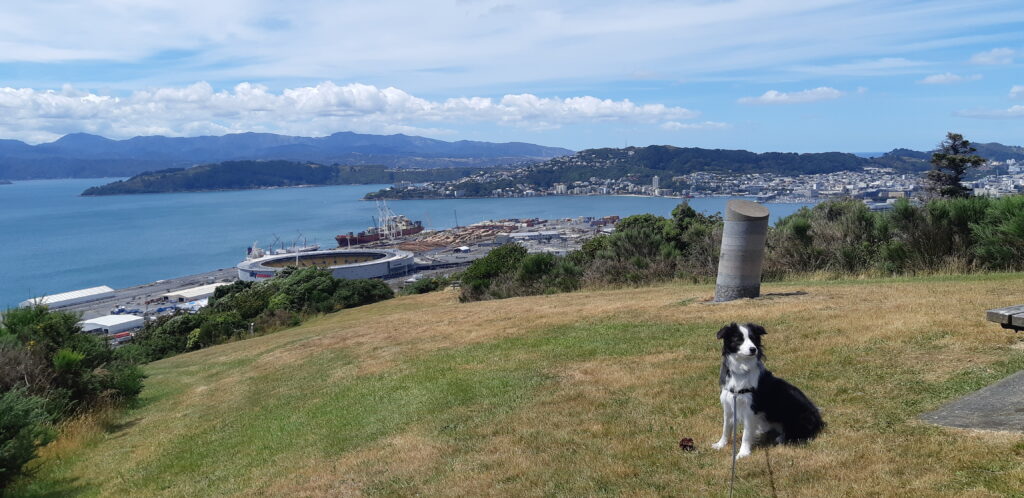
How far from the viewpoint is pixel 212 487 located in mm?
6543

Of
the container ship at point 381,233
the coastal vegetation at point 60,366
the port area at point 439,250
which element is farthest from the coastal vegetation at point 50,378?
the container ship at point 381,233

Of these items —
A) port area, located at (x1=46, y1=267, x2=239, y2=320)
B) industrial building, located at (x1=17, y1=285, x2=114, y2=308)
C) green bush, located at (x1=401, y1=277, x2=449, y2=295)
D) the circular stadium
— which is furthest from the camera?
the circular stadium

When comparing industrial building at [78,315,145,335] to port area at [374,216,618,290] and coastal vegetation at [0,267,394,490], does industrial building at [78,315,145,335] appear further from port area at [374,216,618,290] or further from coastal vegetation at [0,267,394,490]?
coastal vegetation at [0,267,394,490]

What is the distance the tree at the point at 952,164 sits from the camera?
3039 centimetres

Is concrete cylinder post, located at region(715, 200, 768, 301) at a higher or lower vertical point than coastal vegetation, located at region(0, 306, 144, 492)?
higher

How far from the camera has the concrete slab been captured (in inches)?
184

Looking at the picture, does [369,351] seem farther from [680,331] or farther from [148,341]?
[148,341]

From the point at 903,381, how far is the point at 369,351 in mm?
9482

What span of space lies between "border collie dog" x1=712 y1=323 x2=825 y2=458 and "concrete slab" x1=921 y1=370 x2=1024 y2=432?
0.89 m

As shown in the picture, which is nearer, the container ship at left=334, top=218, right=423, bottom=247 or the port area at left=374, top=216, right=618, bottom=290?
the port area at left=374, top=216, right=618, bottom=290

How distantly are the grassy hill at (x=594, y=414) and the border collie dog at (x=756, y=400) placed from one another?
19 cm

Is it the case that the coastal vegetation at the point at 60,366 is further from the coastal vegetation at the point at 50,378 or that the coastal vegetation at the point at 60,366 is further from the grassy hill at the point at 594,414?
the grassy hill at the point at 594,414

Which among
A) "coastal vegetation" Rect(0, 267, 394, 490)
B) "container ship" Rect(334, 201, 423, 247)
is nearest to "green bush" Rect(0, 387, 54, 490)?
"coastal vegetation" Rect(0, 267, 394, 490)

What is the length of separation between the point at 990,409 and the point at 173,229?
152 meters
